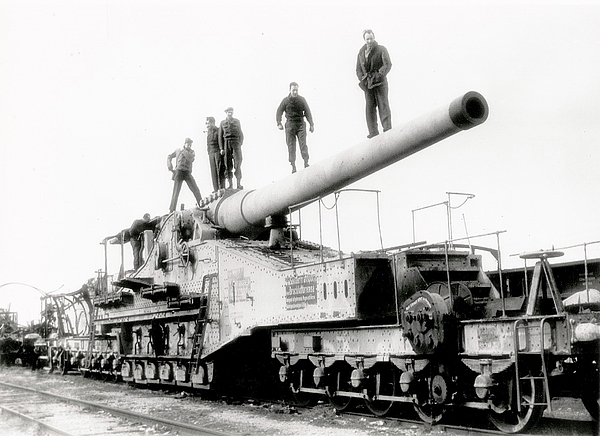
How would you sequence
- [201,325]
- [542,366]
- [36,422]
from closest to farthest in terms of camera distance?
[542,366] < [36,422] < [201,325]

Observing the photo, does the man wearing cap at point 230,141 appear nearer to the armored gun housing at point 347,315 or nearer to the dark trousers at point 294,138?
the armored gun housing at point 347,315

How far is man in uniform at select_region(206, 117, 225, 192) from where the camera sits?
15.4 m

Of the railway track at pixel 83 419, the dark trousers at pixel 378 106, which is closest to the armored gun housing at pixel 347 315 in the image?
the dark trousers at pixel 378 106

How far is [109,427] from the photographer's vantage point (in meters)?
9.80

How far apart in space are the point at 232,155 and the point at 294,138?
89.3 inches

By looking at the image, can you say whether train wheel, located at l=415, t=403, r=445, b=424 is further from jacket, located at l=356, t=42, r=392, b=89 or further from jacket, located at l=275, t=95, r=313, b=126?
jacket, located at l=275, t=95, r=313, b=126

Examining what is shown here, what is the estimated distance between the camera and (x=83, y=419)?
35.3 feet

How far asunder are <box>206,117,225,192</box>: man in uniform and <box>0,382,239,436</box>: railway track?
510 centimetres

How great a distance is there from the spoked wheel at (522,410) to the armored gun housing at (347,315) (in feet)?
0.07

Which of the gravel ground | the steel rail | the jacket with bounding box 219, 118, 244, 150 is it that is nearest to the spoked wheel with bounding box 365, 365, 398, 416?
the gravel ground

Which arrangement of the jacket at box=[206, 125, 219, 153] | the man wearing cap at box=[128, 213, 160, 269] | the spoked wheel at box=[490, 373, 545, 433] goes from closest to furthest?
the spoked wheel at box=[490, 373, 545, 433] < the jacket at box=[206, 125, 219, 153] < the man wearing cap at box=[128, 213, 160, 269]

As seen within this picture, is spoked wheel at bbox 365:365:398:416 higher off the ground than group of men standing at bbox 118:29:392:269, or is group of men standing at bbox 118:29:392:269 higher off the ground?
group of men standing at bbox 118:29:392:269

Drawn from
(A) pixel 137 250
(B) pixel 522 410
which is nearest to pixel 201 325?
(A) pixel 137 250

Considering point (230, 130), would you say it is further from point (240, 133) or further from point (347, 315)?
point (347, 315)
